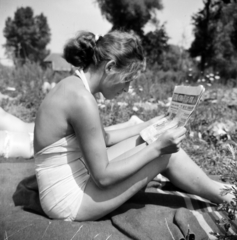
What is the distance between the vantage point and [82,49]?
156 centimetres

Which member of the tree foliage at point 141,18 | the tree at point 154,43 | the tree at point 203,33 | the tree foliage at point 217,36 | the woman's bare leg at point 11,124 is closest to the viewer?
the woman's bare leg at point 11,124

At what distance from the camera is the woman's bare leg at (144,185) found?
149 cm

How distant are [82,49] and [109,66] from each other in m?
0.18

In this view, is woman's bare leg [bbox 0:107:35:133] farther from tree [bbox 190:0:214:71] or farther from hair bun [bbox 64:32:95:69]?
tree [bbox 190:0:214:71]

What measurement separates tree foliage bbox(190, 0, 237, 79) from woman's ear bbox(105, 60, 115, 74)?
54.5 ft

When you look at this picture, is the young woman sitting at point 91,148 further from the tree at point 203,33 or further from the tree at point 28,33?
the tree at point 28,33

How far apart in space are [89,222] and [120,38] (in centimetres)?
96

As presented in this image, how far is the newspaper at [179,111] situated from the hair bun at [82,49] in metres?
0.55

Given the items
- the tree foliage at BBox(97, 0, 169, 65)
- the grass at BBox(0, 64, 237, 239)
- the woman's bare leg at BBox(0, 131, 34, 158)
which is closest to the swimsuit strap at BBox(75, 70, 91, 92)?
the grass at BBox(0, 64, 237, 239)

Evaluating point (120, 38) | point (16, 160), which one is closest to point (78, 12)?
point (120, 38)

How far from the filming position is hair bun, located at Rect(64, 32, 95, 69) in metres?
1.55

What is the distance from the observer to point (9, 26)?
36.2 m

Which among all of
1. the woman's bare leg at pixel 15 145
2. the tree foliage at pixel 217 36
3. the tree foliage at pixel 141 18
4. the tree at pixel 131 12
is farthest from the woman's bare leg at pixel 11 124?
the tree foliage at pixel 217 36

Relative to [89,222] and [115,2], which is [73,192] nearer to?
[89,222]
